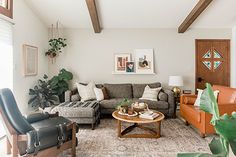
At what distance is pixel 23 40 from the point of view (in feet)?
14.0

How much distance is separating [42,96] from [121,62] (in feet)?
7.82

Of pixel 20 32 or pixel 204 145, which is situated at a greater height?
pixel 20 32

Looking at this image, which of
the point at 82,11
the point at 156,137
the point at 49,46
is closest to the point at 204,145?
the point at 156,137

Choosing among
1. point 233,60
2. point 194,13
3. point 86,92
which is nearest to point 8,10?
point 86,92

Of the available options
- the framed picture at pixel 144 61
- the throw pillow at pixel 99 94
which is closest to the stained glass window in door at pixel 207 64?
the framed picture at pixel 144 61

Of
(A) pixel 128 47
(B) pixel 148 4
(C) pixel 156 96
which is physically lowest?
(C) pixel 156 96

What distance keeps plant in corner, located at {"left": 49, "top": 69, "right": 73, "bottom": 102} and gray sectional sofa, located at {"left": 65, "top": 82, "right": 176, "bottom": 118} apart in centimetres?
45

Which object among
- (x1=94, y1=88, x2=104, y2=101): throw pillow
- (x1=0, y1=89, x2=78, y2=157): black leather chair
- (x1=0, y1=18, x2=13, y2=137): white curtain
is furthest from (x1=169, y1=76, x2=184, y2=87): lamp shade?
(x1=0, y1=18, x2=13, y2=137): white curtain

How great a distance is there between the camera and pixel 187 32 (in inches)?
219

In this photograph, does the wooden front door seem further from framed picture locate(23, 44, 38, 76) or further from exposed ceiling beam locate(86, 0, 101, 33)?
framed picture locate(23, 44, 38, 76)

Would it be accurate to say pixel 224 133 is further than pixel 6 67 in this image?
No

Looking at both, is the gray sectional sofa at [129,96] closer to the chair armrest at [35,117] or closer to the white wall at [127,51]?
the white wall at [127,51]

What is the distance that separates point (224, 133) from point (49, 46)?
225 inches

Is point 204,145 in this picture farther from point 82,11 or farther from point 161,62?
point 82,11
